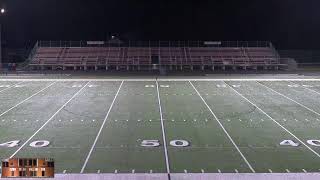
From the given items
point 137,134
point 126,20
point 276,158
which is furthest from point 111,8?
point 276,158

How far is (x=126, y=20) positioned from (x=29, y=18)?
8092 mm

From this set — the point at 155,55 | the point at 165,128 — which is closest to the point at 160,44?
the point at 155,55

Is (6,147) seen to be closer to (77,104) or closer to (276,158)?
(276,158)

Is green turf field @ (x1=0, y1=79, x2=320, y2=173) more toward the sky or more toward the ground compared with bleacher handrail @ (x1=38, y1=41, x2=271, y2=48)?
more toward the ground

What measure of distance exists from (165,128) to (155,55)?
106ft

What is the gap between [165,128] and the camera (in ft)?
57.5

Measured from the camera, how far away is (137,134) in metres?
16.5

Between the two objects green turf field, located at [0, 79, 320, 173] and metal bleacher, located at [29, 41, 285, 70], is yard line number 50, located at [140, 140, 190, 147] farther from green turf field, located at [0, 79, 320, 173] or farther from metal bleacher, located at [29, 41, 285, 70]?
metal bleacher, located at [29, 41, 285, 70]

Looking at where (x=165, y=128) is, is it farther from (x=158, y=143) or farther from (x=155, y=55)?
(x=155, y=55)

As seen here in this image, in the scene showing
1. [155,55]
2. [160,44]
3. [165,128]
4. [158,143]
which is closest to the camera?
[158,143]

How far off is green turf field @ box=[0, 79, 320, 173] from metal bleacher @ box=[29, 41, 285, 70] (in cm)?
1761

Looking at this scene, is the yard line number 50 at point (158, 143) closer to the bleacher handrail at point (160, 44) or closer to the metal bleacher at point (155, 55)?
the metal bleacher at point (155, 55)

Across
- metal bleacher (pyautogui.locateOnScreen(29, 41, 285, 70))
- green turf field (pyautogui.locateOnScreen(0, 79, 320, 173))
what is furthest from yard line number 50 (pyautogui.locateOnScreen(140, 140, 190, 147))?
metal bleacher (pyautogui.locateOnScreen(29, 41, 285, 70))

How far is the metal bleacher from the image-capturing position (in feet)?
156
